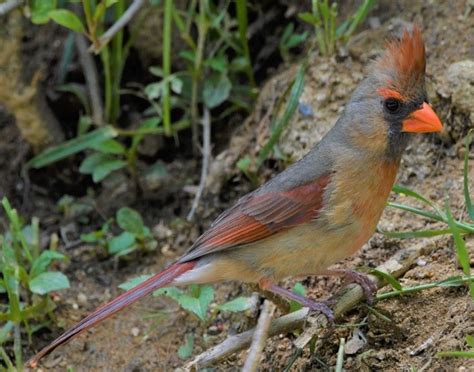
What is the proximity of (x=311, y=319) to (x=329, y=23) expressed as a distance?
1.69m

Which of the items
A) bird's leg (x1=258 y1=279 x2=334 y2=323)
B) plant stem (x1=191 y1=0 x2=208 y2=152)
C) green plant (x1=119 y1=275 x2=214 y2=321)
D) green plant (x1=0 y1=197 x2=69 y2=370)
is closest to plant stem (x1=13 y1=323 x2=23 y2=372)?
green plant (x1=0 y1=197 x2=69 y2=370)

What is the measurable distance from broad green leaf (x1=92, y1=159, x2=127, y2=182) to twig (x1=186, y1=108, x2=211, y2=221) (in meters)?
0.40

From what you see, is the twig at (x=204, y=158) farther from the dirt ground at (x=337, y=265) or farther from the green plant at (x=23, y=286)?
the green plant at (x=23, y=286)

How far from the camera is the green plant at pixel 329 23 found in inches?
154

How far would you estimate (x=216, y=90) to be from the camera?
4523mm

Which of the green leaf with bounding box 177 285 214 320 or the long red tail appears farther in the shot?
the green leaf with bounding box 177 285 214 320

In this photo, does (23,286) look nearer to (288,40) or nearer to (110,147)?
(110,147)

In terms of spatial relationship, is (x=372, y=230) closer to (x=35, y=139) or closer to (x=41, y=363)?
(x=41, y=363)

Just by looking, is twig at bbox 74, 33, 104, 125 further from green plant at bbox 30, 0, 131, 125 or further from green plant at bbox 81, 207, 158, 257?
green plant at bbox 81, 207, 158, 257

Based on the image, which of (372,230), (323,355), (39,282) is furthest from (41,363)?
(372,230)

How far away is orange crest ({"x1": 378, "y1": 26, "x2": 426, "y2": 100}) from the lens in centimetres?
301

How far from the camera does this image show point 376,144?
317 cm

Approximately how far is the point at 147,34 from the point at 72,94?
539mm

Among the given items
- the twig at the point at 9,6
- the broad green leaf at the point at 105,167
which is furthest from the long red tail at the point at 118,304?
the twig at the point at 9,6
